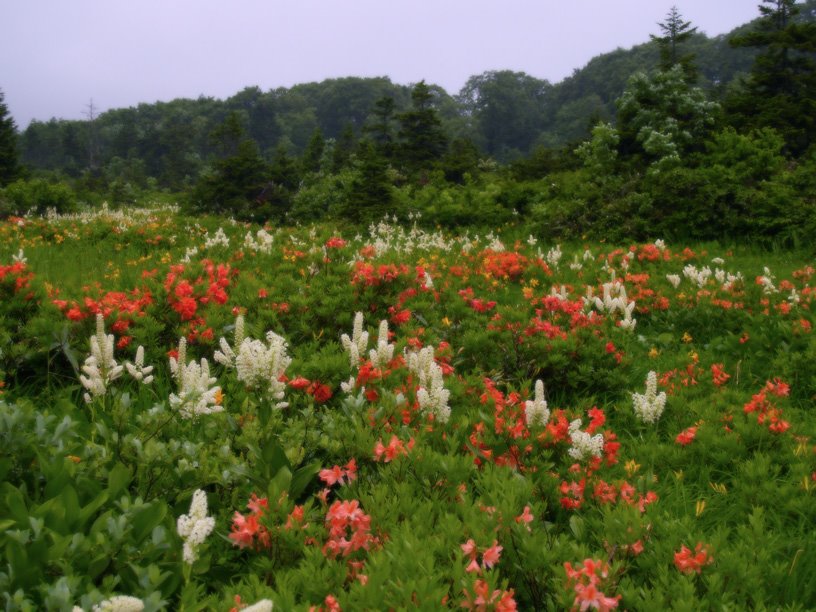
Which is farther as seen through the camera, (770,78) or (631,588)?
(770,78)

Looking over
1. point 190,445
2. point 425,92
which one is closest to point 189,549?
point 190,445

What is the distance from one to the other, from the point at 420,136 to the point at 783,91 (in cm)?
1610

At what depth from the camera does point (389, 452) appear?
2.48 metres

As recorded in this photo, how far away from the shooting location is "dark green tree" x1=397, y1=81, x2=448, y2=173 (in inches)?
1155

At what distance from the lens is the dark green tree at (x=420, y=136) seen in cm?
2934

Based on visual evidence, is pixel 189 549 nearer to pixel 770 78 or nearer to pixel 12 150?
pixel 770 78

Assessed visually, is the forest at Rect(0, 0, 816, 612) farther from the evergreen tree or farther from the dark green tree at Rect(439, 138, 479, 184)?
the evergreen tree

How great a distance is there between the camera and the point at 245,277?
221 inches

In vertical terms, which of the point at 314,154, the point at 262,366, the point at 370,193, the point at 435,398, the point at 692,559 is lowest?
the point at 692,559

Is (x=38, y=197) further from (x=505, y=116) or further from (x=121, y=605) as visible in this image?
(x=505, y=116)

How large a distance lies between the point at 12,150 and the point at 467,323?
41.8 meters

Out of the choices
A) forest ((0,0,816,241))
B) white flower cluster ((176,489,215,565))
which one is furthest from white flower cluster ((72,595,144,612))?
forest ((0,0,816,241))

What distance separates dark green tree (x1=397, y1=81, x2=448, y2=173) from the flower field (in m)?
24.4

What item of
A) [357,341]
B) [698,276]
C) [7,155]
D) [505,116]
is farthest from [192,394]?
[505,116]
